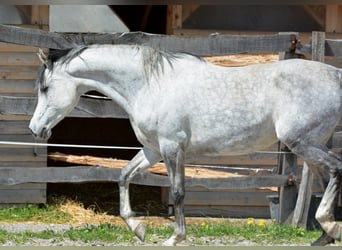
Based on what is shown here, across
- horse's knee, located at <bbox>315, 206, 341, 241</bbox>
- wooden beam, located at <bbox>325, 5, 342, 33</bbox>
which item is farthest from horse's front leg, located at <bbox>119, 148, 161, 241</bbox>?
wooden beam, located at <bbox>325, 5, 342, 33</bbox>

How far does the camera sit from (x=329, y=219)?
4785 millimetres

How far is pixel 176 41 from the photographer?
655 centimetres

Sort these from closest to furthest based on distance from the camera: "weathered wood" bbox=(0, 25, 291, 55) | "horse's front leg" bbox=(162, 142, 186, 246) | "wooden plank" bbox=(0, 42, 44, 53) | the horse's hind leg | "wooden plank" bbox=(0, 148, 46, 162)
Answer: the horse's hind leg → "horse's front leg" bbox=(162, 142, 186, 246) → "weathered wood" bbox=(0, 25, 291, 55) → "wooden plank" bbox=(0, 42, 44, 53) → "wooden plank" bbox=(0, 148, 46, 162)

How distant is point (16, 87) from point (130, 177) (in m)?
3.02

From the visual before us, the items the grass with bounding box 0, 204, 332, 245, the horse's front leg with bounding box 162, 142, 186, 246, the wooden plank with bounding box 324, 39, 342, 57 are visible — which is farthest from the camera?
the wooden plank with bounding box 324, 39, 342, 57

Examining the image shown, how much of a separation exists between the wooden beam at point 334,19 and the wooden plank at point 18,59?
3351 millimetres

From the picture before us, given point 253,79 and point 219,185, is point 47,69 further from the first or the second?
point 219,185

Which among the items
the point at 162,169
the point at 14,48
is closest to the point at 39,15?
the point at 14,48

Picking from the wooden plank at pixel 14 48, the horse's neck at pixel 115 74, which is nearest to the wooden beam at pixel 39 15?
the wooden plank at pixel 14 48

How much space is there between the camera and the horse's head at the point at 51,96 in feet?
16.6

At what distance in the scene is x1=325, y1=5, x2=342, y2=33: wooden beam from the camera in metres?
7.96

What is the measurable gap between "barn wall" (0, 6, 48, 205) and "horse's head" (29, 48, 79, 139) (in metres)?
2.72

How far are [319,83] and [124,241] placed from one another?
196cm

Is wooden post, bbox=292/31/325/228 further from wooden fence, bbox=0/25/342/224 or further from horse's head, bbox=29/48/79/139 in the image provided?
horse's head, bbox=29/48/79/139
